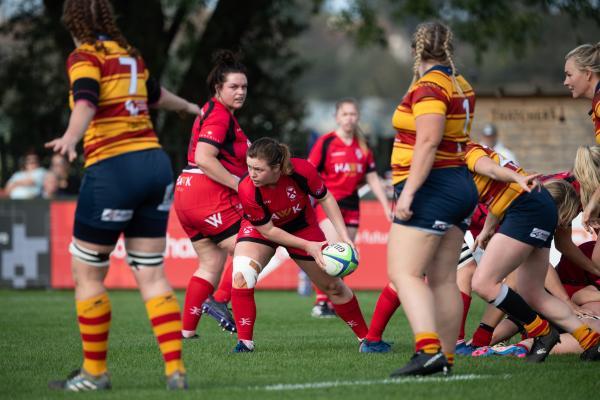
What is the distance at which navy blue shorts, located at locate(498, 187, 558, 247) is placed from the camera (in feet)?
22.7

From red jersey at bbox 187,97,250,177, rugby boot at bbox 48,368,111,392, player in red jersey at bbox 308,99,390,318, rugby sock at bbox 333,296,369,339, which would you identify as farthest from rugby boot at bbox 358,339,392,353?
player in red jersey at bbox 308,99,390,318

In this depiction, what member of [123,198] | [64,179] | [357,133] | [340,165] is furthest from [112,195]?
[64,179]

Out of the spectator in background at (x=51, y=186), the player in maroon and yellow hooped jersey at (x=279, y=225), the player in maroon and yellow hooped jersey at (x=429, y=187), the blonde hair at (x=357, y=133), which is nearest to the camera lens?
the player in maroon and yellow hooped jersey at (x=429, y=187)

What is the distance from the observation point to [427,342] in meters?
6.03

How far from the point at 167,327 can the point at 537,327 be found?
2631 millimetres

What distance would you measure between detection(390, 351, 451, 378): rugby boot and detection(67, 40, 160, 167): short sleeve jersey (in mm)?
1913

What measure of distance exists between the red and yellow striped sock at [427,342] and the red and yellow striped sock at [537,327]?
1.35 meters

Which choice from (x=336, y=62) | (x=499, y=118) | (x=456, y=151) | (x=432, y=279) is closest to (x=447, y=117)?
(x=456, y=151)

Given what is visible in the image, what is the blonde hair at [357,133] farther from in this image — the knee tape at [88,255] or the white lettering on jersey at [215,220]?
the knee tape at [88,255]

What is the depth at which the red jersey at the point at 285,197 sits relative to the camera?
24.5 ft

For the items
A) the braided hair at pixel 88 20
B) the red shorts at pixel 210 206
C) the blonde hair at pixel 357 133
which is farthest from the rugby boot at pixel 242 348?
the blonde hair at pixel 357 133

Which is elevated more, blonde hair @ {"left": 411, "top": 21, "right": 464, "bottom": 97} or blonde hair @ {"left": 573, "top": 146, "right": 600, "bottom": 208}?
blonde hair @ {"left": 411, "top": 21, "right": 464, "bottom": 97}

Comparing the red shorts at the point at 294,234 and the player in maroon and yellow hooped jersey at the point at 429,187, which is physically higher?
the player in maroon and yellow hooped jersey at the point at 429,187

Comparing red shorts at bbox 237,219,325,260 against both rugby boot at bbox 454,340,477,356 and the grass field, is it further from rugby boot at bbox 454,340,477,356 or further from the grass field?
rugby boot at bbox 454,340,477,356
